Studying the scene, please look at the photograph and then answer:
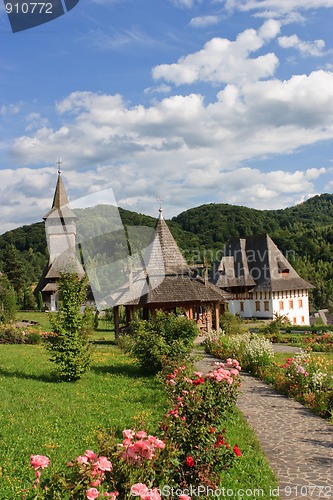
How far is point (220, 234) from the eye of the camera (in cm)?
7088

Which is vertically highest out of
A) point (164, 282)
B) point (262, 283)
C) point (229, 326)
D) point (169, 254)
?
point (169, 254)

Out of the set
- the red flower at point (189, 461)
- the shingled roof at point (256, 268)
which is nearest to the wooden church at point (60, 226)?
the shingled roof at point (256, 268)

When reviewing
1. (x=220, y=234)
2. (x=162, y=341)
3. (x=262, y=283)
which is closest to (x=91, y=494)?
(x=162, y=341)

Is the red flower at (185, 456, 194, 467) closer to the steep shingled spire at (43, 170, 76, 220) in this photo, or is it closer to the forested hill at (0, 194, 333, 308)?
the forested hill at (0, 194, 333, 308)

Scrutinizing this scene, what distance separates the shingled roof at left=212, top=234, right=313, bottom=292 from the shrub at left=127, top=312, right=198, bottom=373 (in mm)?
28702

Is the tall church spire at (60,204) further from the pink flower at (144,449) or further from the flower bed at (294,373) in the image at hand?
the pink flower at (144,449)

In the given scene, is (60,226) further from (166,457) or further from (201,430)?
(166,457)

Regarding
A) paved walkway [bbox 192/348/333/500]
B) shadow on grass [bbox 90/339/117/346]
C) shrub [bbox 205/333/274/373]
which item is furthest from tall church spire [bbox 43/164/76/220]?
paved walkway [bbox 192/348/333/500]

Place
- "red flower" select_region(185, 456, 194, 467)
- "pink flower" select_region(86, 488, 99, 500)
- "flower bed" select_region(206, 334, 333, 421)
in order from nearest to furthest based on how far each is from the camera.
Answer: "pink flower" select_region(86, 488, 99, 500) < "red flower" select_region(185, 456, 194, 467) < "flower bed" select_region(206, 334, 333, 421)

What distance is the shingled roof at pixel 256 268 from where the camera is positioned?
136 feet

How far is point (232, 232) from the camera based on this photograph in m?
71.6

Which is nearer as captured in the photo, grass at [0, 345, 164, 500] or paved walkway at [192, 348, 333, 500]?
paved walkway at [192, 348, 333, 500]

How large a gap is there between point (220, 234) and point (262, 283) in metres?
29.6

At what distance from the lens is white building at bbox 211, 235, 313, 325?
4125cm
